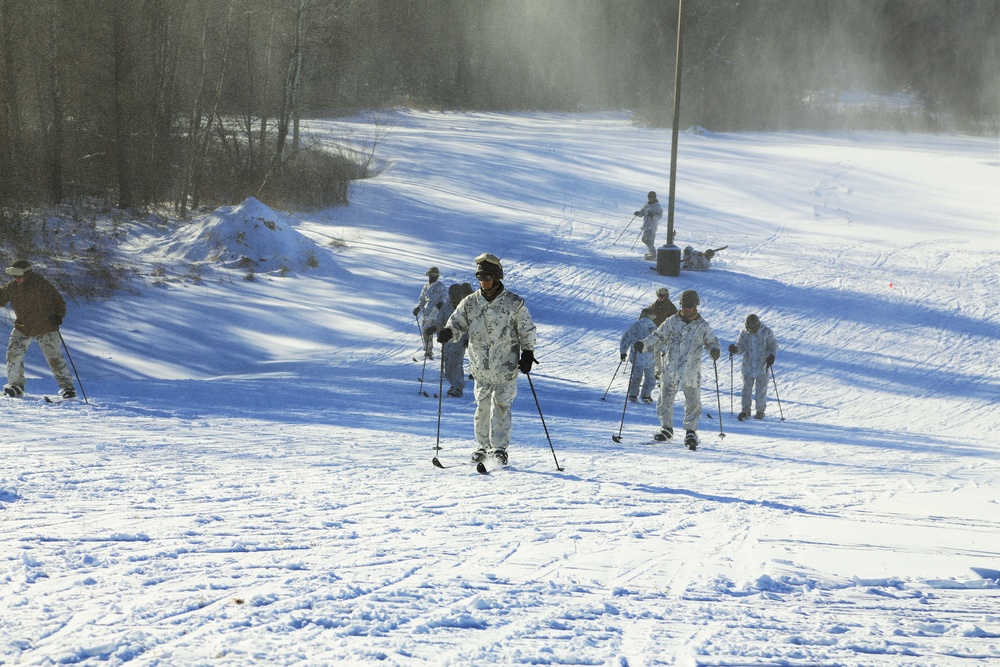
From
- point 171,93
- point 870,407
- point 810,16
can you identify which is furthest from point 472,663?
point 810,16

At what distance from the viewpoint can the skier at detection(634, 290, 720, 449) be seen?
31.7ft

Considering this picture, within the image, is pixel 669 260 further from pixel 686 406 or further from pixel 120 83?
pixel 120 83

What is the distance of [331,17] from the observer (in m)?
27.2

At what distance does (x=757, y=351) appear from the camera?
43.7ft

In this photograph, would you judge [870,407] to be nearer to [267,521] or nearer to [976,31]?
[267,521]

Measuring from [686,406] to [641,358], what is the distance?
3.59 metres

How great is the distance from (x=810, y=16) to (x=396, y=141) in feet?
114

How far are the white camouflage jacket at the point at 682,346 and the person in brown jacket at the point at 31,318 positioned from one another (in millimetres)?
6452

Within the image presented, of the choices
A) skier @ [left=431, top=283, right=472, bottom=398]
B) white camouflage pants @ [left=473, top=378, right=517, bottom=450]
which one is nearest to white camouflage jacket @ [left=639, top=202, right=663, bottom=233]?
skier @ [left=431, top=283, right=472, bottom=398]

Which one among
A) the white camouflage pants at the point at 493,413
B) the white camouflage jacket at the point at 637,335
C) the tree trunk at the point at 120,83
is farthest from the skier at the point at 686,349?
the tree trunk at the point at 120,83

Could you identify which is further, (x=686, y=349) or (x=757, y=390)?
(x=757, y=390)

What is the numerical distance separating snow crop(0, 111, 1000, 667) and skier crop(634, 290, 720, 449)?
0.51 m

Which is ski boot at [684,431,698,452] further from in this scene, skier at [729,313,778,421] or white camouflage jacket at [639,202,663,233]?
white camouflage jacket at [639,202,663,233]

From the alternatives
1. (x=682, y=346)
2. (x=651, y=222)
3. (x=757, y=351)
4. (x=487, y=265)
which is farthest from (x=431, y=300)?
(x=651, y=222)
